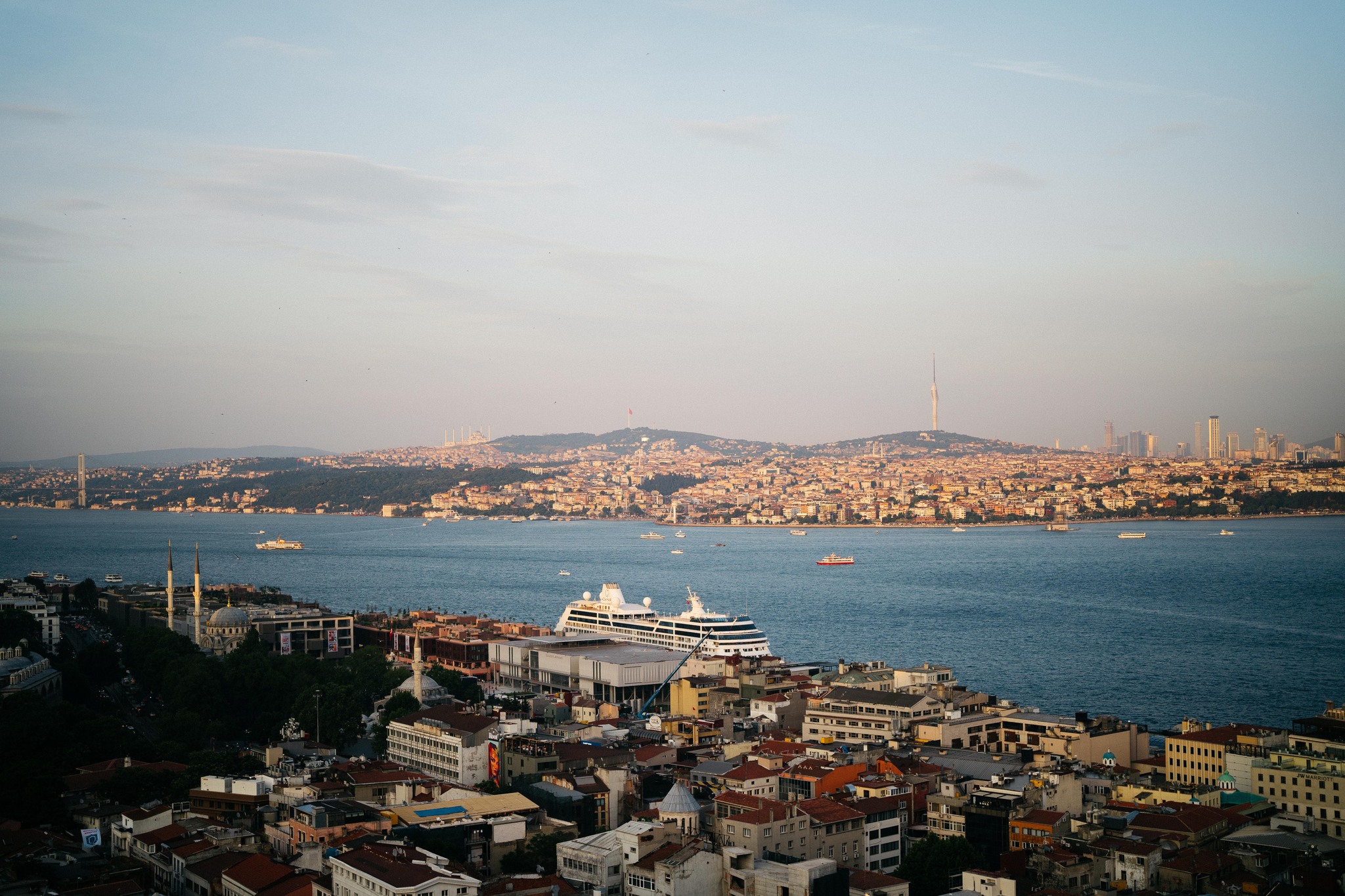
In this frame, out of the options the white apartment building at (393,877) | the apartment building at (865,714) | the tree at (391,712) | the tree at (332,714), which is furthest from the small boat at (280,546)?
the white apartment building at (393,877)

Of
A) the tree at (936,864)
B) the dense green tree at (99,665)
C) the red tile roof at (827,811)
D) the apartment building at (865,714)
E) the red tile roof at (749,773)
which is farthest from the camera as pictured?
the dense green tree at (99,665)

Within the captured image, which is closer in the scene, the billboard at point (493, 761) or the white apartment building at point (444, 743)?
the billboard at point (493, 761)

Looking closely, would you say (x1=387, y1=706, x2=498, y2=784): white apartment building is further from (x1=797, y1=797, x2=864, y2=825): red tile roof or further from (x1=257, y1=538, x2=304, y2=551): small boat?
(x1=257, y1=538, x2=304, y2=551): small boat

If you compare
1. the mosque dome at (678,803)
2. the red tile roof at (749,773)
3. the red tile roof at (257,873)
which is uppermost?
the mosque dome at (678,803)

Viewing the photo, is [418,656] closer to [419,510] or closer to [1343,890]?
[1343,890]

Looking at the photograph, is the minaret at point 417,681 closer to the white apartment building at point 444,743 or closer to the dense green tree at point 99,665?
the white apartment building at point 444,743

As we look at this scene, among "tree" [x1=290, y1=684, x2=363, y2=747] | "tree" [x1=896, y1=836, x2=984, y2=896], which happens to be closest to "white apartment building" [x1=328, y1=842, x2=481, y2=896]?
"tree" [x1=896, y1=836, x2=984, y2=896]

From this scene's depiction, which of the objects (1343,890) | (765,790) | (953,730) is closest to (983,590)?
(953,730)
